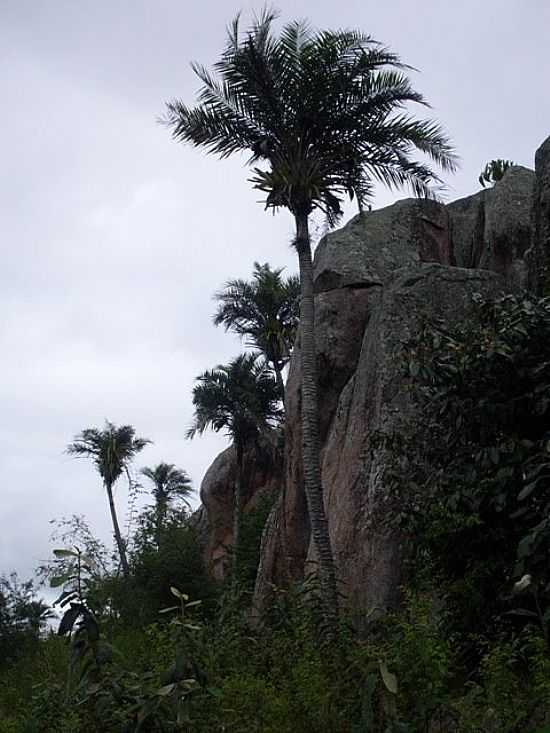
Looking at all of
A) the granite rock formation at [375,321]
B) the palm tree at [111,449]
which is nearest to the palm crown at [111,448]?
the palm tree at [111,449]

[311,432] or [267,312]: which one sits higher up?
[267,312]

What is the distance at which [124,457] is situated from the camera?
42.6m

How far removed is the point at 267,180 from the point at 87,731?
10291 millimetres

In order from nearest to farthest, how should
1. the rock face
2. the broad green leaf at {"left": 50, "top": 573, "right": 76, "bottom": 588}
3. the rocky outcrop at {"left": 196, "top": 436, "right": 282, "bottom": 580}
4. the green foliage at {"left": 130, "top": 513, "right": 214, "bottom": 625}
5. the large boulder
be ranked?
the broad green leaf at {"left": 50, "top": 573, "right": 76, "bottom": 588}
the rock face
the large boulder
the green foliage at {"left": 130, "top": 513, "right": 214, "bottom": 625}
the rocky outcrop at {"left": 196, "top": 436, "right": 282, "bottom": 580}

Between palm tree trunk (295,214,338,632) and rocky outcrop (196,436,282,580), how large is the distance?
58.9ft

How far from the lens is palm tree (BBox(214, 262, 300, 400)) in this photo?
98.1 feet

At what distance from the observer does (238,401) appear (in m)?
30.9

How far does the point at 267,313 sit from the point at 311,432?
53.8 feet

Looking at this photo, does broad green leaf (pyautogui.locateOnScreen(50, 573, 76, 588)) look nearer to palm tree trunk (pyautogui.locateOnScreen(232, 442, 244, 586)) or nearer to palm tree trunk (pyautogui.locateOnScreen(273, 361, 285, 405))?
palm tree trunk (pyautogui.locateOnScreen(232, 442, 244, 586))

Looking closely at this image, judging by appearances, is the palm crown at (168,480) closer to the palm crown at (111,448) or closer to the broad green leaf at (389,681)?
the palm crown at (111,448)

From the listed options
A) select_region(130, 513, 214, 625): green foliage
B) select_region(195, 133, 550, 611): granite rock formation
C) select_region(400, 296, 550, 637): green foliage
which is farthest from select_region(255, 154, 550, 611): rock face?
select_region(130, 513, 214, 625): green foliage

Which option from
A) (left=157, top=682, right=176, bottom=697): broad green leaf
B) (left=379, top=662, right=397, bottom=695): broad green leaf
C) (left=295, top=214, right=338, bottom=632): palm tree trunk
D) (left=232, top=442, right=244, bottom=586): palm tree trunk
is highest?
(left=232, top=442, right=244, bottom=586): palm tree trunk

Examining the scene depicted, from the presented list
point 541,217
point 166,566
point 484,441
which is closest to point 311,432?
point 541,217

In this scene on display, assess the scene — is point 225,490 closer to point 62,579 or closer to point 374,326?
point 374,326
